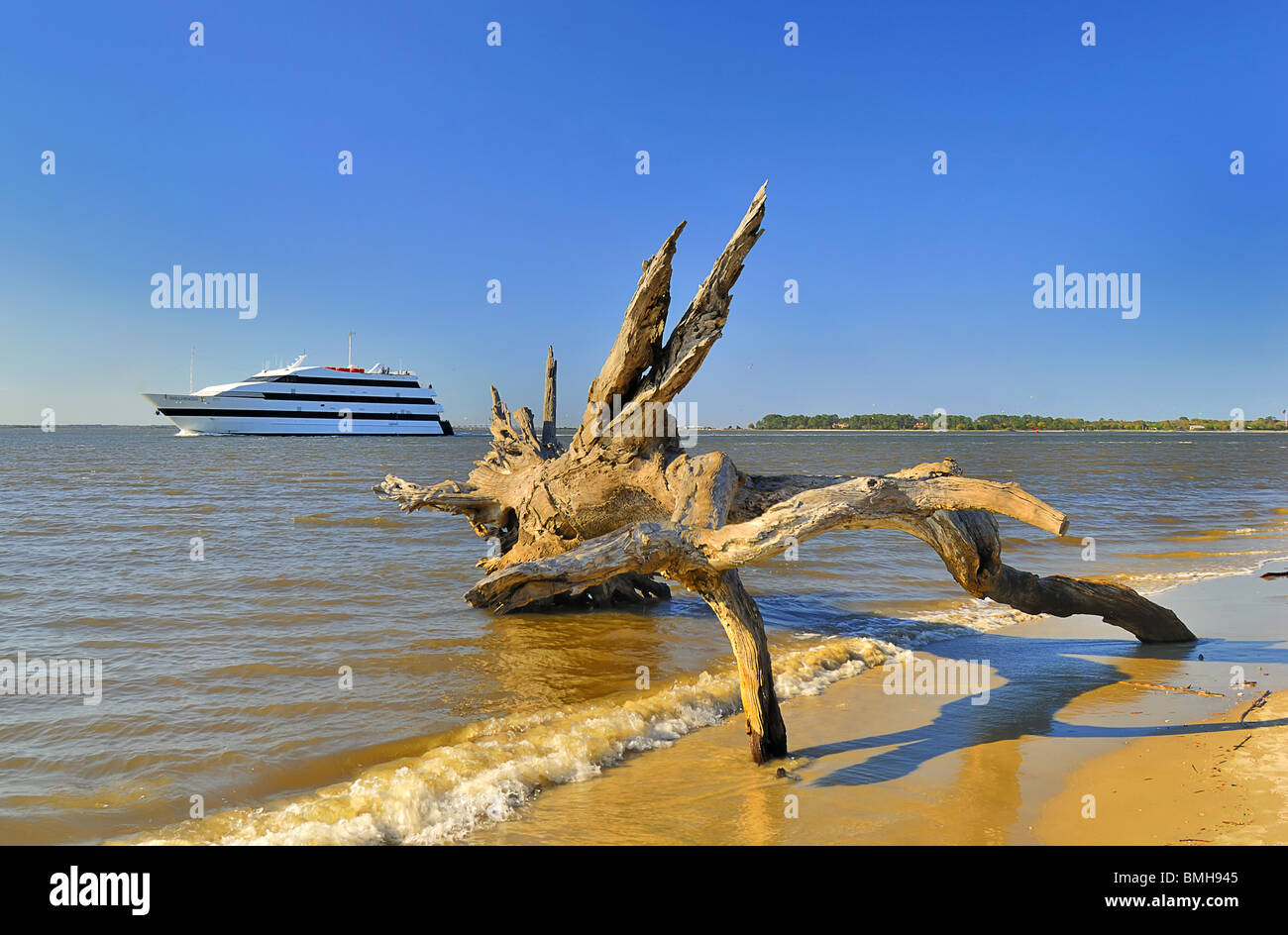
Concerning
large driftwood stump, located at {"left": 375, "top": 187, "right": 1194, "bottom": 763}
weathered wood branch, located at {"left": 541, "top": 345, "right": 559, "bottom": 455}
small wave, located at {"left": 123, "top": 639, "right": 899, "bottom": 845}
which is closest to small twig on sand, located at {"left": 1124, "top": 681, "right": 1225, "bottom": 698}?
large driftwood stump, located at {"left": 375, "top": 187, "right": 1194, "bottom": 763}

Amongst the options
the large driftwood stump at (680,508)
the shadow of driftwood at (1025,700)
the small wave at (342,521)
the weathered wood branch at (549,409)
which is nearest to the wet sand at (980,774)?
the shadow of driftwood at (1025,700)

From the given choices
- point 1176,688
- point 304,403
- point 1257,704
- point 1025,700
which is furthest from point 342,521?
point 304,403

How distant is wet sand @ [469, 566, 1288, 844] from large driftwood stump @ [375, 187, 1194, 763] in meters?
0.54

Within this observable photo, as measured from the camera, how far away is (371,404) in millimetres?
66938

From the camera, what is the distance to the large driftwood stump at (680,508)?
3.93 m

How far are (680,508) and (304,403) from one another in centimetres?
6677

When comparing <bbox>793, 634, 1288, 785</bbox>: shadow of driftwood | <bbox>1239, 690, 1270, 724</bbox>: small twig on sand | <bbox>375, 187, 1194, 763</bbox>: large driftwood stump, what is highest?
<bbox>375, 187, 1194, 763</bbox>: large driftwood stump

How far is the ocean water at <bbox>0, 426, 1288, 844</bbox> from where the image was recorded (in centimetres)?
383

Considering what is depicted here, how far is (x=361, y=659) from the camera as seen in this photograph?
6.43 metres

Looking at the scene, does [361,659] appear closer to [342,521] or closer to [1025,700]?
[1025,700]

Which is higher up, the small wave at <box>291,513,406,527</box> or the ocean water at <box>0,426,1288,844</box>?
the small wave at <box>291,513,406,527</box>

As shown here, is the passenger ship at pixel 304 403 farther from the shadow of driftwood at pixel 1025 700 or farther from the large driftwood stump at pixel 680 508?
the shadow of driftwood at pixel 1025 700

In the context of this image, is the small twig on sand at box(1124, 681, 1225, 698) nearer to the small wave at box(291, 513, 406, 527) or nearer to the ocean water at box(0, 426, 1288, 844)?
the ocean water at box(0, 426, 1288, 844)
